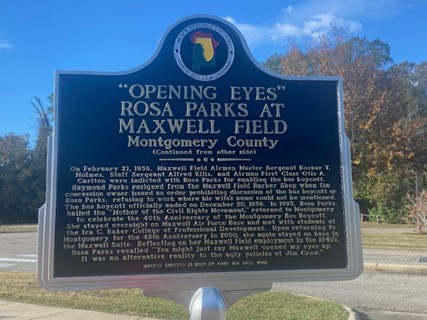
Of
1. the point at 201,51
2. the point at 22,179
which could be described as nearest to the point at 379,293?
the point at 201,51

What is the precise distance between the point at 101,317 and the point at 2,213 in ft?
125

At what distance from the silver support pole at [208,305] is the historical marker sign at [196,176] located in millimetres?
105

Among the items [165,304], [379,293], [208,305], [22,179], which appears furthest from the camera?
[22,179]

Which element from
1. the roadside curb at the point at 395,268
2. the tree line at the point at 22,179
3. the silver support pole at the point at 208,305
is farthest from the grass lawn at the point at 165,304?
the tree line at the point at 22,179

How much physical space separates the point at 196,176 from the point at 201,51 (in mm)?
1049

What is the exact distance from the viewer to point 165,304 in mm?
6977

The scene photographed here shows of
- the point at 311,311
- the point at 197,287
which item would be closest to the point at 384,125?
the point at 311,311

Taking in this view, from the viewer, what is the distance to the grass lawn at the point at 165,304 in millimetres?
Result: 6398

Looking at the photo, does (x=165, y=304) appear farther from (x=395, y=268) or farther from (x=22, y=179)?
(x=22, y=179)

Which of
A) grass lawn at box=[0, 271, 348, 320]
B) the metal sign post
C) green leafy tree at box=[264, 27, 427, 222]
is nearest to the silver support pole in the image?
the metal sign post

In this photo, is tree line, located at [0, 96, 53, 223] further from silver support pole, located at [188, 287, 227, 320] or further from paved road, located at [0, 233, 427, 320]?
silver support pole, located at [188, 287, 227, 320]

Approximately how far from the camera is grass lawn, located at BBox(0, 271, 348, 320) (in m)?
6.40

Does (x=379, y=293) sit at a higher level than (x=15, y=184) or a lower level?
lower

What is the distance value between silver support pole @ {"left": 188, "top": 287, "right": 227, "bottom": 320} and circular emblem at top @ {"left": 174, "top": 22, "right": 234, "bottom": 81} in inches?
67.9
